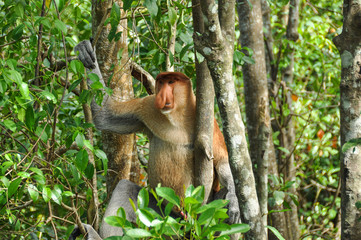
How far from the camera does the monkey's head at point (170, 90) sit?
9.39ft

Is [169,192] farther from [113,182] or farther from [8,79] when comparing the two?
[113,182]

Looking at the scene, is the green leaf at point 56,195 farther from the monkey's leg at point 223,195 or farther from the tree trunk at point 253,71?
the tree trunk at point 253,71

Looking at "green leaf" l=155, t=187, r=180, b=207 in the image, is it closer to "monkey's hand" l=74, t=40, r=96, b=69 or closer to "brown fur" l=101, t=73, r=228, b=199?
"brown fur" l=101, t=73, r=228, b=199

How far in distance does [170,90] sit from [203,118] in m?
0.47

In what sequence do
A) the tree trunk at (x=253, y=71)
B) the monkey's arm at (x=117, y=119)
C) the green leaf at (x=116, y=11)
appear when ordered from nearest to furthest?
the green leaf at (x=116, y=11) → the monkey's arm at (x=117, y=119) → the tree trunk at (x=253, y=71)

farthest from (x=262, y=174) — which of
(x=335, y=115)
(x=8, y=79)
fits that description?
(x=335, y=115)

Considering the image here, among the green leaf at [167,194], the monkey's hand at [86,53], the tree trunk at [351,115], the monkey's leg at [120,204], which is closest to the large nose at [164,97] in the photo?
the monkey's hand at [86,53]

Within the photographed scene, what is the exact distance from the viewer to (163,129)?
3.10 metres

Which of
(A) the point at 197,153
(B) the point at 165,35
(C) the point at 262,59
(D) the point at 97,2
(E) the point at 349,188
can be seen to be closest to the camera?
(E) the point at 349,188

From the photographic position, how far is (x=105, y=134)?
3.35 metres

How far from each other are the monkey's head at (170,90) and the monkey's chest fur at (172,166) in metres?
0.30

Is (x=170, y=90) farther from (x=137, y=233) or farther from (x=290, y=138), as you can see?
(x=290, y=138)

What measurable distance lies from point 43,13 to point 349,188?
1.97 metres

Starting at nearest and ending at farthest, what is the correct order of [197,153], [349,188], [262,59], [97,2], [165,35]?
[349,188], [197,153], [97,2], [165,35], [262,59]
